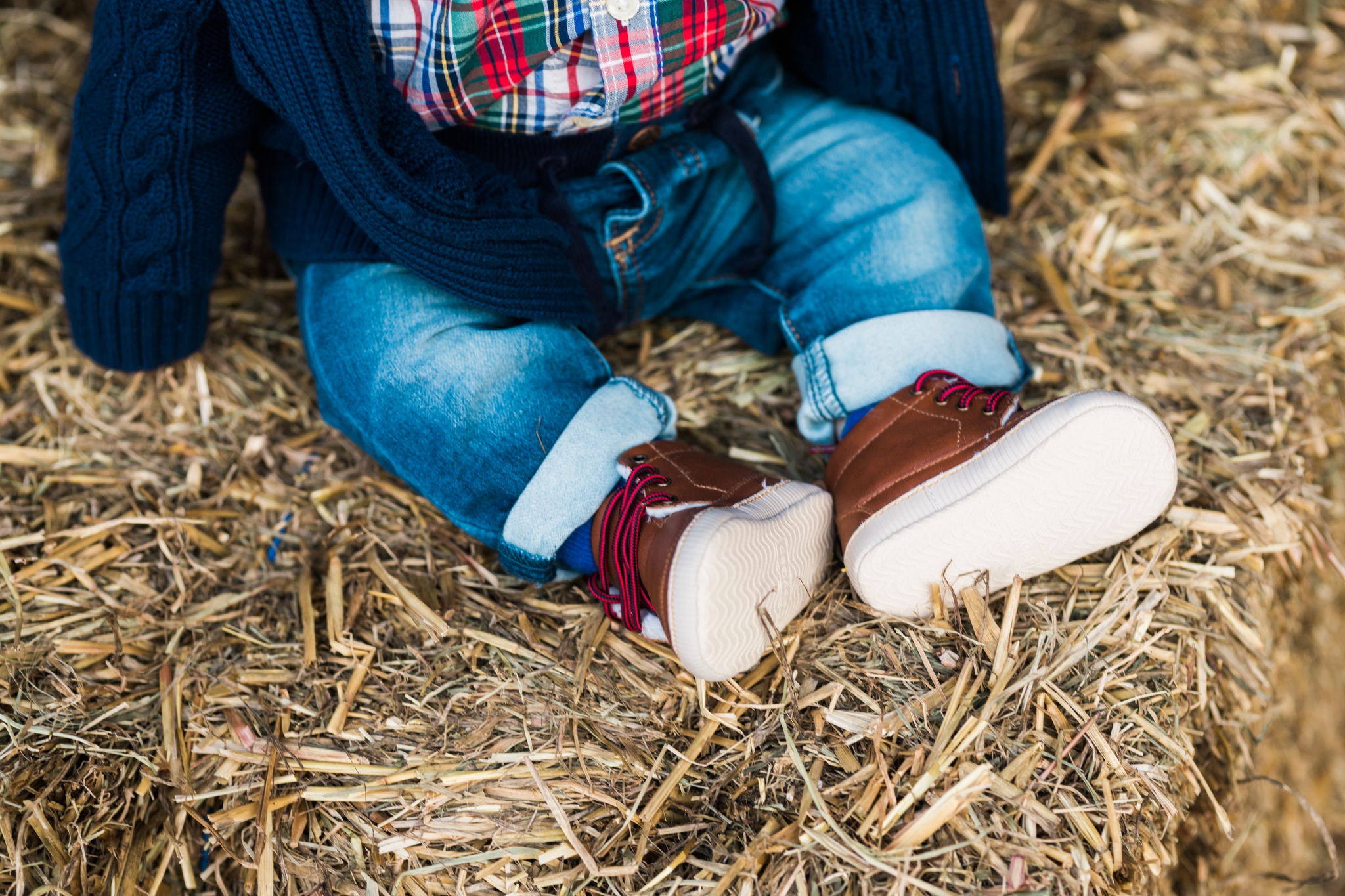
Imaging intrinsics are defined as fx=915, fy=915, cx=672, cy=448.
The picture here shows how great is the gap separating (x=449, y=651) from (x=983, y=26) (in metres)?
1.15

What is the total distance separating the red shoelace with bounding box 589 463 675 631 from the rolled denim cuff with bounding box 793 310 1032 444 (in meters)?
0.29

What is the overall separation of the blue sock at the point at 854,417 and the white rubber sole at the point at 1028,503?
0.66 ft

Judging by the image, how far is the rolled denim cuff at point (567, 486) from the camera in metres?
1.08

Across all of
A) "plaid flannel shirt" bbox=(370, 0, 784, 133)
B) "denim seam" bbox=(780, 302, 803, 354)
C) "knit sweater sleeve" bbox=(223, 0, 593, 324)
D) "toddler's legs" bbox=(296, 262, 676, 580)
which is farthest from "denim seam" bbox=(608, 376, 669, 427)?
"plaid flannel shirt" bbox=(370, 0, 784, 133)

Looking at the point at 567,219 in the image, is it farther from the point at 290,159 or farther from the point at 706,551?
the point at 706,551

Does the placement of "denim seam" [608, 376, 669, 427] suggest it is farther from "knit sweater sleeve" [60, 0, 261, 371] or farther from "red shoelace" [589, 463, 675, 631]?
"knit sweater sleeve" [60, 0, 261, 371]

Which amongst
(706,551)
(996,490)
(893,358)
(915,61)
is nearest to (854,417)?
(893,358)

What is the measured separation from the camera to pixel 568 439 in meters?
1.09

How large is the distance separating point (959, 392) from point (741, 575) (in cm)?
39

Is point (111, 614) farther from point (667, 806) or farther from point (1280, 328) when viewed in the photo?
point (1280, 328)

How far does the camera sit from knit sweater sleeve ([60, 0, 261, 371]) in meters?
1.02

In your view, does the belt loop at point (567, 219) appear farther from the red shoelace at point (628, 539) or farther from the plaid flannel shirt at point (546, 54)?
the red shoelace at point (628, 539)

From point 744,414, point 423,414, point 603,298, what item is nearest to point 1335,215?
point 744,414

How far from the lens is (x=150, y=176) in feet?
3.59
